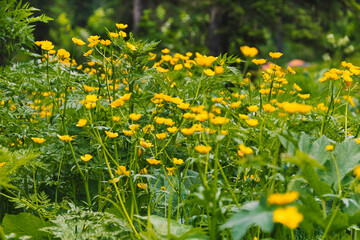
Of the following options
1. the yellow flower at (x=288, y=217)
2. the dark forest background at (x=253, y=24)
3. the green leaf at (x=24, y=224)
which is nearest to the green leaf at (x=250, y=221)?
the yellow flower at (x=288, y=217)

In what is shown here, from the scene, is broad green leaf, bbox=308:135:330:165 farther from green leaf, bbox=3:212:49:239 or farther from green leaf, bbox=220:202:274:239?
green leaf, bbox=3:212:49:239

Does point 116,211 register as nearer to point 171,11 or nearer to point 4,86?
point 4,86

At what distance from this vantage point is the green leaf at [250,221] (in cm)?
78

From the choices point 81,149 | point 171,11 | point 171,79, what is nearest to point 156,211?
point 81,149

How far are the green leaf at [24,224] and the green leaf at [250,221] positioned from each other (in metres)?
0.89

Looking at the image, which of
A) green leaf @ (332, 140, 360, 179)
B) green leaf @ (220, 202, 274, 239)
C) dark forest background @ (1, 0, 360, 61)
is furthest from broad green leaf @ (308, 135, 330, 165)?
dark forest background @ (1, 0, 360, 61)

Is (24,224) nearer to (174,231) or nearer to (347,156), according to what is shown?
(174,231)

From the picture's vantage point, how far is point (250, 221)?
810 millimetres

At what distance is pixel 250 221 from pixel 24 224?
100 centimetres

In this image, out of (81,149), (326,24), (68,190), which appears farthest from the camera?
(326,24)

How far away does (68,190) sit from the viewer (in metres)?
1.64

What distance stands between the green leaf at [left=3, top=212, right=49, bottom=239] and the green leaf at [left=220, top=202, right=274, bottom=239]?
891mm

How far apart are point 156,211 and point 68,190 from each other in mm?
450

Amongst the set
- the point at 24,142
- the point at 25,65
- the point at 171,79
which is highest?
the point at 25,65
